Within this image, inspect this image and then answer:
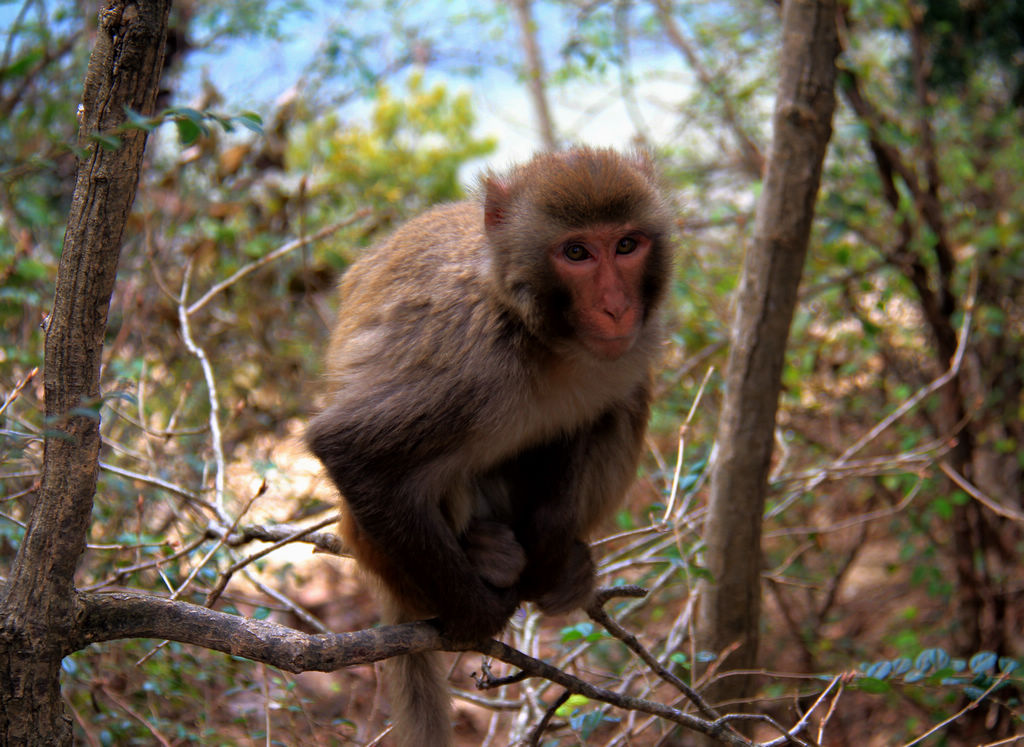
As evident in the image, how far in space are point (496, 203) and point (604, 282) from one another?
0.51 meters

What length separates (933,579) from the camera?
5555mm

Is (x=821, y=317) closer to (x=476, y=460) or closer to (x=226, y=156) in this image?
(x=476, y=460)

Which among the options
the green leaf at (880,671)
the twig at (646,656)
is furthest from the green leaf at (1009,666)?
the twig at (646,656)

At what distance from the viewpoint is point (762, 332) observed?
367cm

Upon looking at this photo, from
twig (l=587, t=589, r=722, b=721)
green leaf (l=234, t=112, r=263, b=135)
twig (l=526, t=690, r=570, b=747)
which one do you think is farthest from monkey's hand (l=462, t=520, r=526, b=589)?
green leaf (l=234, t=112, r=263, b=135)

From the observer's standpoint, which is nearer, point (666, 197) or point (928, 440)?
point (666, 197)

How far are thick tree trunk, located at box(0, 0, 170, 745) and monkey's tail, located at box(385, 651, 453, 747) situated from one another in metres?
1.31

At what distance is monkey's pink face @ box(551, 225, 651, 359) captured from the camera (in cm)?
281

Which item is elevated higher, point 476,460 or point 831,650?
point 476,460

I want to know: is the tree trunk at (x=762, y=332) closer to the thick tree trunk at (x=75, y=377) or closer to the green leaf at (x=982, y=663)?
the green leaf at (x=982, y=663)

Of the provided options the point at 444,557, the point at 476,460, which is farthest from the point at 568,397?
the point at 444,557

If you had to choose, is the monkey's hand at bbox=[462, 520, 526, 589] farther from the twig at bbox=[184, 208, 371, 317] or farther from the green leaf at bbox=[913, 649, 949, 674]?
the twig at bbox=[184, 208, 371, 317]

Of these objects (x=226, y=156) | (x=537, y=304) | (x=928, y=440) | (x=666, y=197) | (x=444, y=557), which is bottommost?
(x=928, y=440)

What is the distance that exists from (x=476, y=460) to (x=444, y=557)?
372mm
